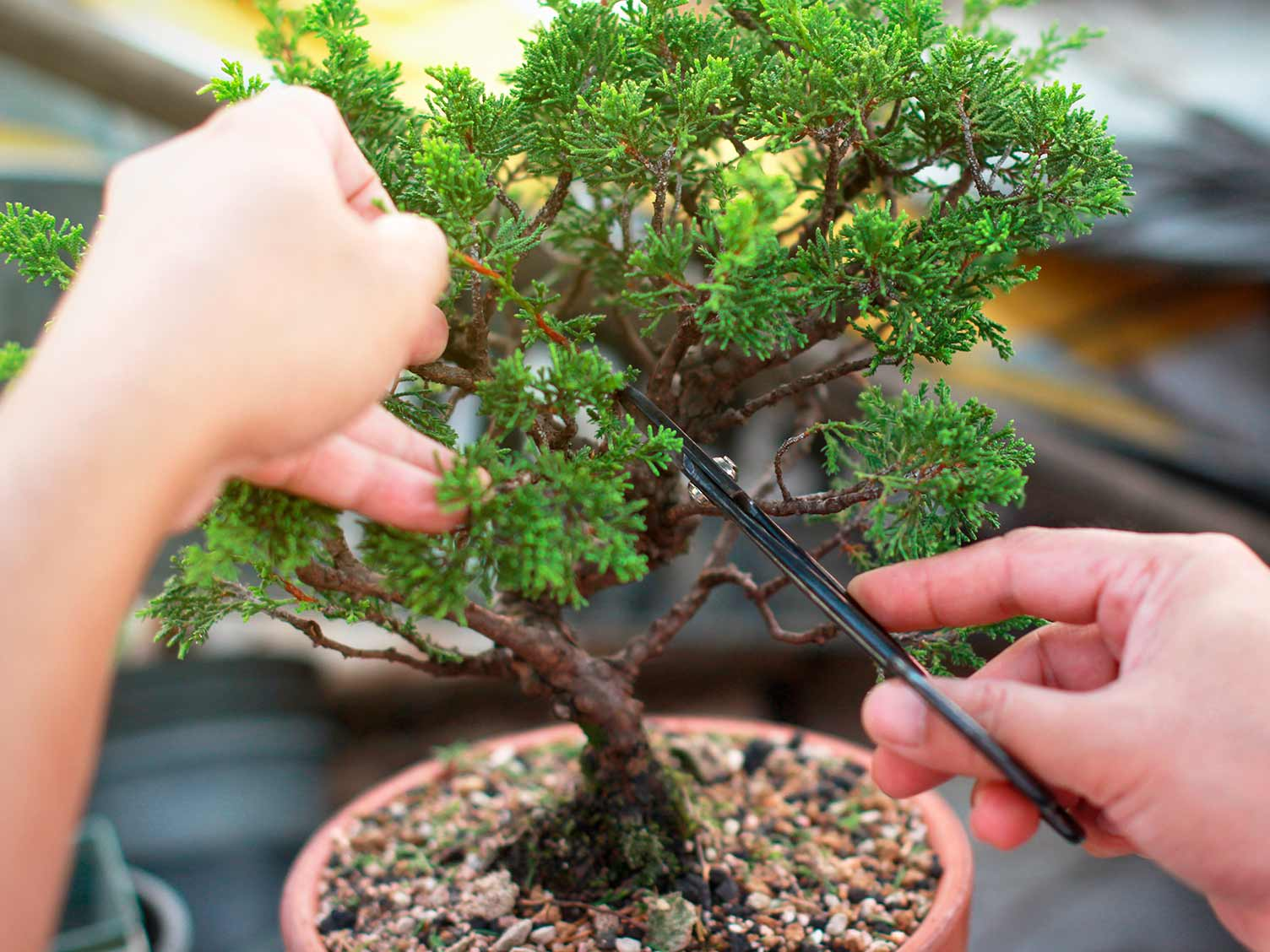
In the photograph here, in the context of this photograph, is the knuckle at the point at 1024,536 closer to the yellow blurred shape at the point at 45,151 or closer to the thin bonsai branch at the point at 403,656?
the thin bonsai branch at the point at 403,656

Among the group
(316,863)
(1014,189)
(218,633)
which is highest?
(1014,189)

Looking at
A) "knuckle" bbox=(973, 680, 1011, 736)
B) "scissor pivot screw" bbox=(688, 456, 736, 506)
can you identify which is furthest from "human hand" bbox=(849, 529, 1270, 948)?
"scissor pivot screw" bbox=(688, 456, 736, 506)

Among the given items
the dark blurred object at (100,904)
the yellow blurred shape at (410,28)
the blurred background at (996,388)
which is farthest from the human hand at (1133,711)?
the yellow blurred shape at (410,28)

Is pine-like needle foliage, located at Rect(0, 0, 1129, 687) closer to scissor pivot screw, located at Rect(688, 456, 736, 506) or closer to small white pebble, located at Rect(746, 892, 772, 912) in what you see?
scissor pivot screw, located at Rect(688, 456, 736, 506)

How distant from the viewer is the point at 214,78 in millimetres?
711

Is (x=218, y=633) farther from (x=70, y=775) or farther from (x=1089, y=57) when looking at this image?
(x=1089, y=57)

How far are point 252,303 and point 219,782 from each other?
4.98ft

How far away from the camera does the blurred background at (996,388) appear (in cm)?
150

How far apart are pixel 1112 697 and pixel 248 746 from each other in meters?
1.61

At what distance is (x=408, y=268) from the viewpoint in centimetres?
56

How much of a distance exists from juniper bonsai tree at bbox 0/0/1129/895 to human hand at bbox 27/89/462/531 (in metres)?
0.07

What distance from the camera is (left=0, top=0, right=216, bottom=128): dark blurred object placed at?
4.73ft

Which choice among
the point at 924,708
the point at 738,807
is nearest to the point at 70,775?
the point at 924,708

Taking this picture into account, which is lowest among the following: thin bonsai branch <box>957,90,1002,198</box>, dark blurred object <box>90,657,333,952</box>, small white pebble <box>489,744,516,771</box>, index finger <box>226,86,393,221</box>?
dark blurred object <box>90,657,333,952</box>
